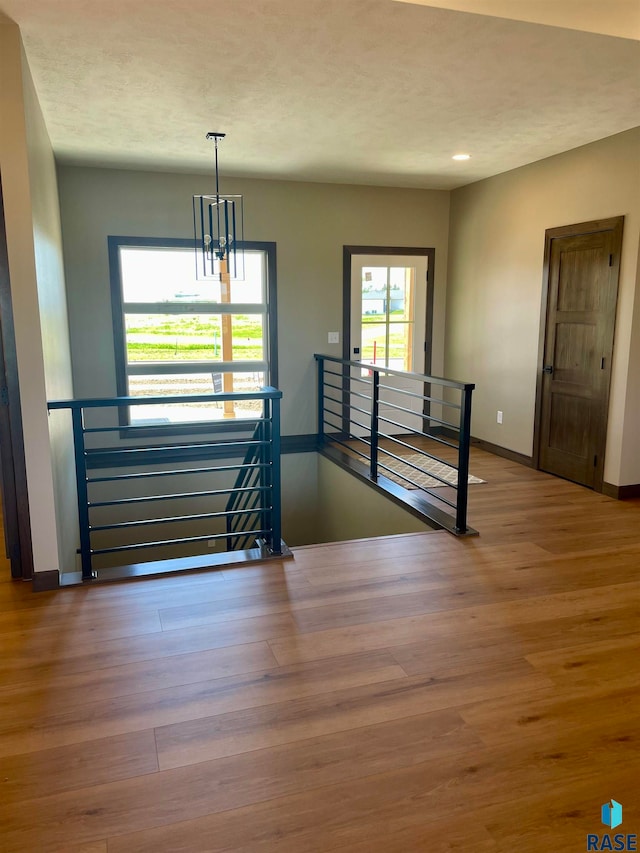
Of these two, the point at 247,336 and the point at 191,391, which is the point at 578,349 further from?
the point at 191,391

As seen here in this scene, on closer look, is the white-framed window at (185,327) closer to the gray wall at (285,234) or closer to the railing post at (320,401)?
the gray wall at (285,234)

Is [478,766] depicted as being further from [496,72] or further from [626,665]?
[496,72]

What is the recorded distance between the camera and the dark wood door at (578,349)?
4508mm

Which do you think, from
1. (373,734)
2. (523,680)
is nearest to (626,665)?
(523,680)

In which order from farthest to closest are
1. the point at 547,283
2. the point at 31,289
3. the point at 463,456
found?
the point at 547,283
the point at 463,456
the point at 31,289

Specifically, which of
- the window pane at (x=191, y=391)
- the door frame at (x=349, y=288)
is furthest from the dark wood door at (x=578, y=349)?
the window pane at (x=191, y=391)

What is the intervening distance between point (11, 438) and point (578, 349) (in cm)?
403

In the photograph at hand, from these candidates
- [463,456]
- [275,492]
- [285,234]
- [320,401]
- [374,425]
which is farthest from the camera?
[320,401]

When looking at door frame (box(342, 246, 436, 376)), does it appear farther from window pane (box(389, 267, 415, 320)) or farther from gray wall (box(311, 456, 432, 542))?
gray wall (box(311, 456, 432, 542))

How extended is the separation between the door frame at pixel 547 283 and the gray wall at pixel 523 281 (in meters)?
0.04

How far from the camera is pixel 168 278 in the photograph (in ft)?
18.6

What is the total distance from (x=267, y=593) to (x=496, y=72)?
2890 mm

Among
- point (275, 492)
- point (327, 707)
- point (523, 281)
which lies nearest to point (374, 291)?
point (523, 281)

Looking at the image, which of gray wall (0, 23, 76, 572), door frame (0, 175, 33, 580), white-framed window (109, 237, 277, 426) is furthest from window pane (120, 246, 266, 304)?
door frame (0, 175, 33, 580)
